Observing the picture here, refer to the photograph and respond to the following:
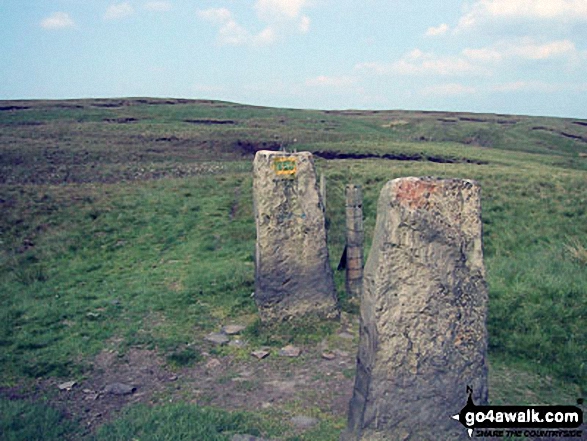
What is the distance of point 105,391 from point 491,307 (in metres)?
5.83

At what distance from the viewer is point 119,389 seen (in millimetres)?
6125

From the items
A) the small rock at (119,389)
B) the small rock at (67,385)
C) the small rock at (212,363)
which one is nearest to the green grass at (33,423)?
the small rock at (67,385)

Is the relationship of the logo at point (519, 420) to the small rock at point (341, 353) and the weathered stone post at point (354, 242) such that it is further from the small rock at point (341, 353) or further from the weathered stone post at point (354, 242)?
the weathered stone post at point (354, 242)

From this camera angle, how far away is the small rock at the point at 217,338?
7594 mm

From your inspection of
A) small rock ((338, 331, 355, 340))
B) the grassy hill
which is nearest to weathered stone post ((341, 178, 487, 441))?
the grassy hill

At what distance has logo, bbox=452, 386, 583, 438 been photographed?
15.0 ft

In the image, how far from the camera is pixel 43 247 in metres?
12.6

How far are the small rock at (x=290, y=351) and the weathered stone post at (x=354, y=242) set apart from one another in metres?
1.92

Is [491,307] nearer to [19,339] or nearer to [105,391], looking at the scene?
[105,391]

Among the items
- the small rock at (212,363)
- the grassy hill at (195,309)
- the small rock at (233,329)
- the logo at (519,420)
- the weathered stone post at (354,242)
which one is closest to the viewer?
the logo at (519,420)

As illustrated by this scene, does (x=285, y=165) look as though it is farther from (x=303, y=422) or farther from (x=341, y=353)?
(x=303, y=422)

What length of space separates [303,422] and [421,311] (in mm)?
1934

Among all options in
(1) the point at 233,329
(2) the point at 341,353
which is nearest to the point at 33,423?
(1) the point at 233,329

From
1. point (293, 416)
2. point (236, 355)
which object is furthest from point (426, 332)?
point (236, 355)
